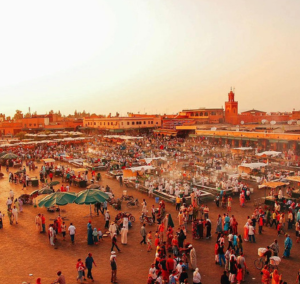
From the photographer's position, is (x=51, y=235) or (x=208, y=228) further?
(x=208, y=228)

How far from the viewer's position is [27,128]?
62594 millimetres

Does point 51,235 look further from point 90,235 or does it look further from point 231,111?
point 231,111

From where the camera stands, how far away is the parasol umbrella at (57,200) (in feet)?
38.8

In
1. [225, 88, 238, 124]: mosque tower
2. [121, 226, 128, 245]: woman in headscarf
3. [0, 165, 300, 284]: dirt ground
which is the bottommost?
[0, 165, 300, 284]: dirt ground

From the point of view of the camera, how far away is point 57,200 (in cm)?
1199

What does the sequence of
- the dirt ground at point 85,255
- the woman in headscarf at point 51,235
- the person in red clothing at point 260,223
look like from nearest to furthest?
the dirt ground at point 85,255 → the woman in headscarf at point 51,235 → the person in red clothing at point 260,223

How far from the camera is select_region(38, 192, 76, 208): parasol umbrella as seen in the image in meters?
11.8

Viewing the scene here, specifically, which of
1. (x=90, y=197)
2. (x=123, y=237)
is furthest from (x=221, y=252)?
(x=90, y=197)

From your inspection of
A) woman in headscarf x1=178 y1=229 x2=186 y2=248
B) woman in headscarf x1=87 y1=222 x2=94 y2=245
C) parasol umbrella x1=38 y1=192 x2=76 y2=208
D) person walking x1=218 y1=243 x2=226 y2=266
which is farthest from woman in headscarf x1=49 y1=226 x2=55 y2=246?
person walking x1=218 y1=243 x2=226 y2=266

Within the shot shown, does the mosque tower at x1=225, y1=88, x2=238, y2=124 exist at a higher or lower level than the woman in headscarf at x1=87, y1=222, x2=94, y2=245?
higher

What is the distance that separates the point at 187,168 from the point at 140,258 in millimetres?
15402

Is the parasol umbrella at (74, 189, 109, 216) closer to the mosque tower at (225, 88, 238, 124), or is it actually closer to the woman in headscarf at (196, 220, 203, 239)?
the woman in headscarf at (196, 220, 203, 239)

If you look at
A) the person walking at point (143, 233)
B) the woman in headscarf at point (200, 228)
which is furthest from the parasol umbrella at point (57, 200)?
the woman in headscarf at point (200, 228)

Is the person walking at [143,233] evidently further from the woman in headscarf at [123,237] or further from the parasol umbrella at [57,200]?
the parasol umbrella at [57,200]
